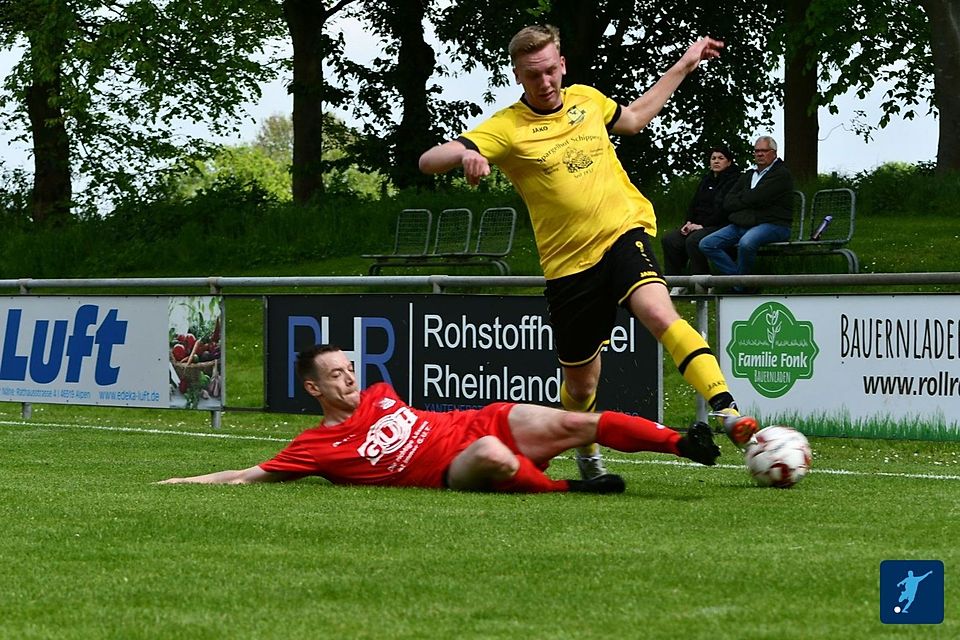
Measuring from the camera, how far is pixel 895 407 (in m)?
10.7

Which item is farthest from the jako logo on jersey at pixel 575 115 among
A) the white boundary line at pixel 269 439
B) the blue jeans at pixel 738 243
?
the blue jeans at pixel 738 243

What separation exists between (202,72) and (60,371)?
1791 cm

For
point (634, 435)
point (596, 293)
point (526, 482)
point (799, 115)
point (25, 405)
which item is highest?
point (799, 115)

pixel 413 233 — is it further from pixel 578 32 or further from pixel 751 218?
pixel 578 32

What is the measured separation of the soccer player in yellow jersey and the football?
33 centimetres

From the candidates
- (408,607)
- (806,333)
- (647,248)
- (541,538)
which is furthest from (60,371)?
(408,607)

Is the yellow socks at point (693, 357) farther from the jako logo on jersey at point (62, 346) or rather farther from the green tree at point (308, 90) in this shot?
the green tree at point (308, 90)

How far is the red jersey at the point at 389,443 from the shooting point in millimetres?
7961

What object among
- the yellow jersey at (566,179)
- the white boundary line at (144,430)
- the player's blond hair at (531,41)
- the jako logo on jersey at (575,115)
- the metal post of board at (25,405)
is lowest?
the white boundary line at (144,430)

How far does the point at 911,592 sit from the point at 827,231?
16.5 metres

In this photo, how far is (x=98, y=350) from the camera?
14492 mm

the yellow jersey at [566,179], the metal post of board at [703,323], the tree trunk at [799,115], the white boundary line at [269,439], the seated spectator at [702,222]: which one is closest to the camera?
the yellow jersey at [566,179]

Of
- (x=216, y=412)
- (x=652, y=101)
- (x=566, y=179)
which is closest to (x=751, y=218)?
(x=216, y=412)

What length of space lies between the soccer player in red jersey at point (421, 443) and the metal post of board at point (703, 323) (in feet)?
12.0
